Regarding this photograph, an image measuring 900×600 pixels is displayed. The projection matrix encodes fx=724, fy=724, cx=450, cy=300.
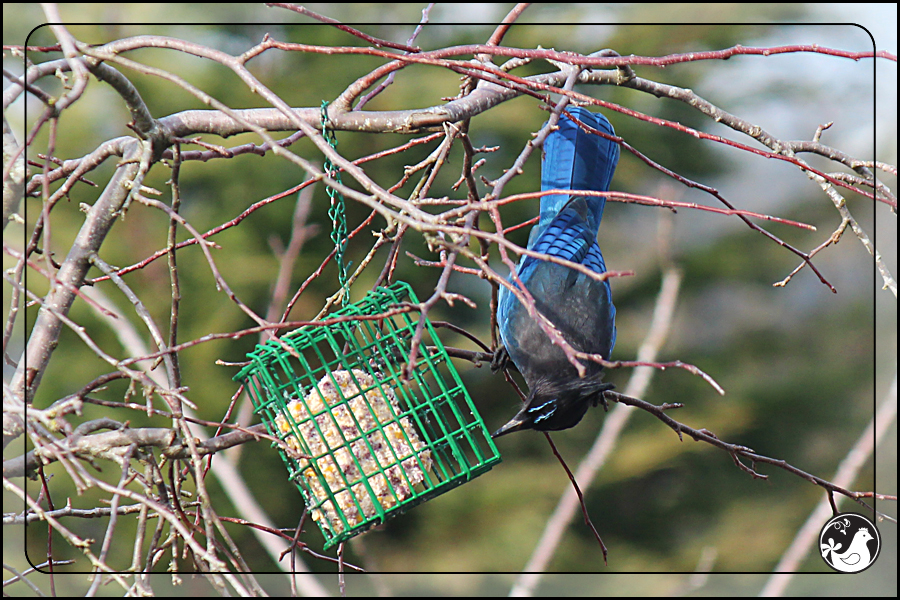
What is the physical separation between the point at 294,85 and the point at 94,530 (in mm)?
2565

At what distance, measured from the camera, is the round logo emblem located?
1.80 meters

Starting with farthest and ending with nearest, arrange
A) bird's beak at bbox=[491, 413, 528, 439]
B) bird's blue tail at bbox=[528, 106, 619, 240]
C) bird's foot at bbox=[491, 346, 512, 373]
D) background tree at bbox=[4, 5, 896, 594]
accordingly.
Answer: background tree at bbox=[4, 5, 896, 594] < bird's blue tail at bbox=[528, 106, 619, 240] < bird's foot at bbox=[491, 346, 512, 373] < bird's beak at bbox=[491, 413, 528, 439]

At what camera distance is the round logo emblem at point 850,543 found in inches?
70.7

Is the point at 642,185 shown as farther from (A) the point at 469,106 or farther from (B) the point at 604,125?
(A) the point at 469,106

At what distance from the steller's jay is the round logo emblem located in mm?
792

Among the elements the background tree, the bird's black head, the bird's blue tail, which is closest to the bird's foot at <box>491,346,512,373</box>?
the bird's black head

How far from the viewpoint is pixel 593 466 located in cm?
380

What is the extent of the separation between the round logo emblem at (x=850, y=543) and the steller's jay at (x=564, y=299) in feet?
2.60

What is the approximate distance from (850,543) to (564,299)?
102 centimetres

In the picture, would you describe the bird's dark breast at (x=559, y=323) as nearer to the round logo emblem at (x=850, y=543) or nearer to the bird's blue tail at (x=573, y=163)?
the bird's blue tail at (x=573, y=163)

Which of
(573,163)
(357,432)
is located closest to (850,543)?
(573,163)

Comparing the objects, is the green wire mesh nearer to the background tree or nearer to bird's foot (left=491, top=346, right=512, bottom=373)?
bird's foot (left=491, top=346, right=512, bottom=373)

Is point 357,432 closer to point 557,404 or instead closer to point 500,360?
point 557,404

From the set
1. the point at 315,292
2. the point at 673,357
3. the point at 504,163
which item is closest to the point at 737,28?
the point at 504,163
